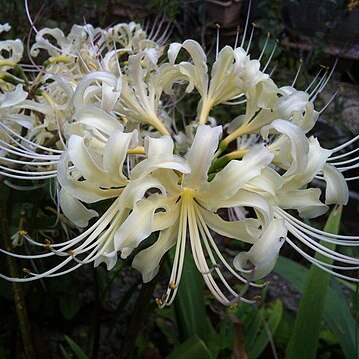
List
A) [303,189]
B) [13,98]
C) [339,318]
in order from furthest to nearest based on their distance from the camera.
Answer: [339,318] → [13,98] → [303,189]

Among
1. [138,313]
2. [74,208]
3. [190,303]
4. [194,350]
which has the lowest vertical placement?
[190,303]

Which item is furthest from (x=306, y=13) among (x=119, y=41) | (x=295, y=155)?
(x=295, y=155)

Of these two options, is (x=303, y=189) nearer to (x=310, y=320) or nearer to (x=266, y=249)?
(x=266, y=249)

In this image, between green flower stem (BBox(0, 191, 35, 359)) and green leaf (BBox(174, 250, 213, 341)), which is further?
green leaf (BBox(174, 250, 213, 341))

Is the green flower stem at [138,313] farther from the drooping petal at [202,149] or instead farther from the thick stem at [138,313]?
the drooping petal at [202,149]

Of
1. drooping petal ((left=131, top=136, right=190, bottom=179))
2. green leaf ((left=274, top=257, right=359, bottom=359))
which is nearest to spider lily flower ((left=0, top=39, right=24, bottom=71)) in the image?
drooping petal ((left=131, top=136, right=190, bottom=179))

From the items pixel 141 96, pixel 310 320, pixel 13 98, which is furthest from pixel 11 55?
pixel 310 320

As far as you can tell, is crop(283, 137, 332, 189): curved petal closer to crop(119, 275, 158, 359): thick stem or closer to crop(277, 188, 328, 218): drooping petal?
crop(277, 188, 328, 218): drooping petal

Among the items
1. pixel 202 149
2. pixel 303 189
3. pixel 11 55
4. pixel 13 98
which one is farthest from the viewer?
pixel 11 55
